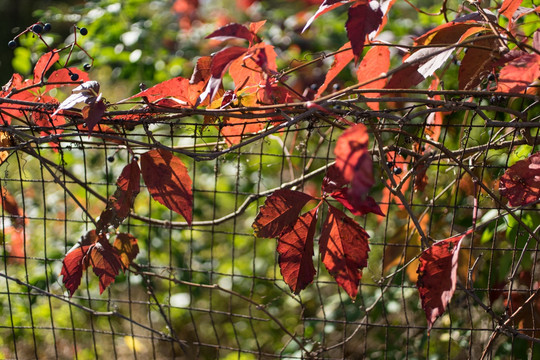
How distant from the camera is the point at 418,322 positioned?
6.17 feet

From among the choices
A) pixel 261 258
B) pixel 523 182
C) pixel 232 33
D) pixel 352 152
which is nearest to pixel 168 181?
pixel 232 33

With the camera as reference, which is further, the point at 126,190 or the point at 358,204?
the point at 126,190

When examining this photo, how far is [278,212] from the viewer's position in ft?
3.36

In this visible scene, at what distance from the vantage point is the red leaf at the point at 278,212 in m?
1.01

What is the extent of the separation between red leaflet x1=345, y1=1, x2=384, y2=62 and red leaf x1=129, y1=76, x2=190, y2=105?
Result: 34 cm

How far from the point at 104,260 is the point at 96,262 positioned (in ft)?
0.07

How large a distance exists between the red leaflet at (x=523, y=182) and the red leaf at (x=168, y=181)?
0.57 m

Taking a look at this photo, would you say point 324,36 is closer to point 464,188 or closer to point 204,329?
point 204,329

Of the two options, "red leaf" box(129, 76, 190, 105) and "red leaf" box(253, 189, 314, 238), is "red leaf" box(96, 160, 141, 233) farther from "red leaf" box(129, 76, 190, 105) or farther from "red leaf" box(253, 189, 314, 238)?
"red leaf" box(253, 189, 314, 238)

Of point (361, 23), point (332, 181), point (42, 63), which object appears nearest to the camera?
point (361, 23)

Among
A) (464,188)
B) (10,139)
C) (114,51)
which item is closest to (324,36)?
(114,51)

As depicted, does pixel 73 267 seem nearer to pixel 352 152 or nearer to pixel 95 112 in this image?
pixel 95 112

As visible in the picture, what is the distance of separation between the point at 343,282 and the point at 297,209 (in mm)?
153

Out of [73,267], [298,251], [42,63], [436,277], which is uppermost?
[42,63]
